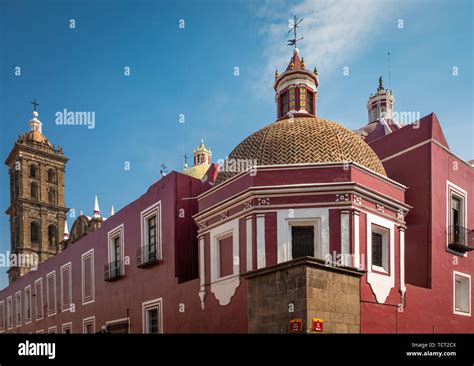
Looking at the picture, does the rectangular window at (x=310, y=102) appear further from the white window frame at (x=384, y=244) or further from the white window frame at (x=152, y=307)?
the white window frame at (x=152, y=307)

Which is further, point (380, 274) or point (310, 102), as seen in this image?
point (310, 102)

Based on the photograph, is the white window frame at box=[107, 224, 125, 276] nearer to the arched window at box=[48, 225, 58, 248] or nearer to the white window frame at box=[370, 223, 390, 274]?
the white window frame at box=[370, 223, 390, 274]

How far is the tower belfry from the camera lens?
43.6 m

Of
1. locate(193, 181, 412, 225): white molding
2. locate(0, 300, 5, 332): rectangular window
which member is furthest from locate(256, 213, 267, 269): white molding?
locate(0, 300, 5, 332): rectangular window

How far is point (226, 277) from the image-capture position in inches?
529

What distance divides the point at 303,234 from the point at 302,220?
40 centimetres

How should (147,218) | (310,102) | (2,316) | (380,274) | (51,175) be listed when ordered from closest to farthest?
(380,274)
(147,218)
(310,102)
(2,316)
(51,175)

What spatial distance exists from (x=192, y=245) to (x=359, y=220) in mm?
6008

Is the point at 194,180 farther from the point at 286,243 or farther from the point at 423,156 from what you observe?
the point at 423,156

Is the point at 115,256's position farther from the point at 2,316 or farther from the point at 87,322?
the point at 2,316

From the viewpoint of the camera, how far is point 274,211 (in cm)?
1288

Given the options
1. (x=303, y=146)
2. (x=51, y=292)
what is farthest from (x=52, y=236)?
(x=303, y=146)

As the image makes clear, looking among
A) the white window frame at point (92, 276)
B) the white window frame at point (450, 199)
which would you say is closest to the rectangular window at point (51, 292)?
the white window frame at point (92, 276)
